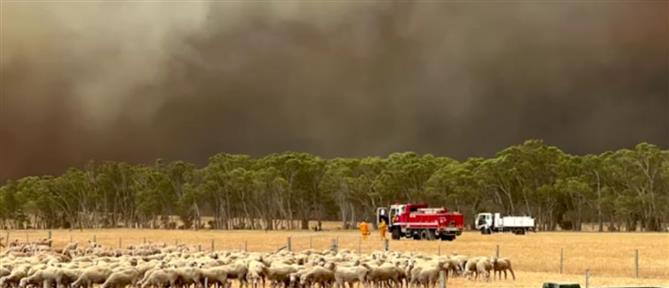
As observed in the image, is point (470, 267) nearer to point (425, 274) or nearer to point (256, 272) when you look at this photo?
point (425, 274)

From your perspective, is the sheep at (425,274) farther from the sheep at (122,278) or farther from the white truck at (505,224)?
the white truck at (505,224)

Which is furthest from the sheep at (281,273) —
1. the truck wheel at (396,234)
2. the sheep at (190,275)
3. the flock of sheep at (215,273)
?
the truck wheel at (396,234)

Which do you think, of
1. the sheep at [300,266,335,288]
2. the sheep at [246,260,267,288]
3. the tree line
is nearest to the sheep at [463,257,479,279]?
the sheep at [300,266,335,288]

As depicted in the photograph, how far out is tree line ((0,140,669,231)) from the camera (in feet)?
417

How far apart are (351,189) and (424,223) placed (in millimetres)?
59192

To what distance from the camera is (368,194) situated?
132 metres

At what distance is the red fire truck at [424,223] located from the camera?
245 feet

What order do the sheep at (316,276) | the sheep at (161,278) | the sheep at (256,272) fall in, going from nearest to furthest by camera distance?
the sheep at (161,278) < the sheep at (316,276) < the sheep at (256,272)

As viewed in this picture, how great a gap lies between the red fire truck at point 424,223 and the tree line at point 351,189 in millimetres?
45799

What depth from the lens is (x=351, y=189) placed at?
444 ft

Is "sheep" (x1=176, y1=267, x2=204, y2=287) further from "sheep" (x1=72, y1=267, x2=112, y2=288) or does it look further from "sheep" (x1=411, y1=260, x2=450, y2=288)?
"sheep" (x1=411, y1=260, x2=450, y2=288)

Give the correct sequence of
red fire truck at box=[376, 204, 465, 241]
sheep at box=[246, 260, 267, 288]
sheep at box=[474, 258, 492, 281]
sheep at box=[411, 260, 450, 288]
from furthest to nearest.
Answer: red fire truck at box=[376, 204, 465, 241]
sheep at box=[474, 258, 492, 281]
sheep at box=[246, 260, 267, 288]
sheep at box=[411, 260, 450, 288]

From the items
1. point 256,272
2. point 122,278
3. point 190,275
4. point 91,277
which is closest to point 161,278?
point 190,275

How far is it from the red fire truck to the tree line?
1803 inches
